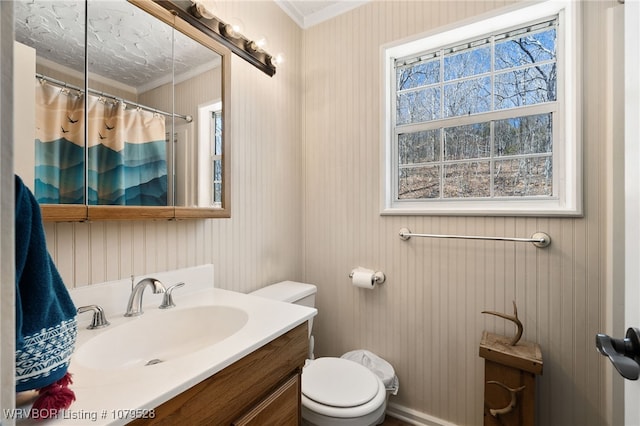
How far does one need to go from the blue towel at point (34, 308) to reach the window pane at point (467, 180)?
169 centimetres

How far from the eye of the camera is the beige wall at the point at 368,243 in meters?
1.19

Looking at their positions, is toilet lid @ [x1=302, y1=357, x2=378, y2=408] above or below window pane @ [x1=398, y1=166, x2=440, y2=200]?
below

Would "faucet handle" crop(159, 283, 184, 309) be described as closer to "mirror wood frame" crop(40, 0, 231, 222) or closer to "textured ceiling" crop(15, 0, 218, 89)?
"mirror wood frame" crop(40, 0, 231, 222)

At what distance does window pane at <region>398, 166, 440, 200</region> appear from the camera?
5.44 feet

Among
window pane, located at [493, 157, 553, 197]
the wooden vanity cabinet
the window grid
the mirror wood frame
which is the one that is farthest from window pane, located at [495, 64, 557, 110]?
the wooden vanity cabinet

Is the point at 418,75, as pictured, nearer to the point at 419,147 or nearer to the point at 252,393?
the point at 419,147

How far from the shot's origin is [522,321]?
1.33 meters

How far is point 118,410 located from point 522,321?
1.60 m

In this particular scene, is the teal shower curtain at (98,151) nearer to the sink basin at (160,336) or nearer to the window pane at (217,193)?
the window pane at (217,193)

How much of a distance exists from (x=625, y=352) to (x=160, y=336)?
1.26 m

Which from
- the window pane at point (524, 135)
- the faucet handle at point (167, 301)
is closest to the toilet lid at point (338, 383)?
the faucet handle at point (167, 301)

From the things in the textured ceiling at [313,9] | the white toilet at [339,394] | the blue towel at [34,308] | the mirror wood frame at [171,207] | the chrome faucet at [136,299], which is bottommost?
the white toilet at [339,394]

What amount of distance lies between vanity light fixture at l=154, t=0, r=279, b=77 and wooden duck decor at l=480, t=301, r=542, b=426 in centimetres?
179

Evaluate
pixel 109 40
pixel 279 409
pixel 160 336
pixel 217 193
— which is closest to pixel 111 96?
pixel 109 40
